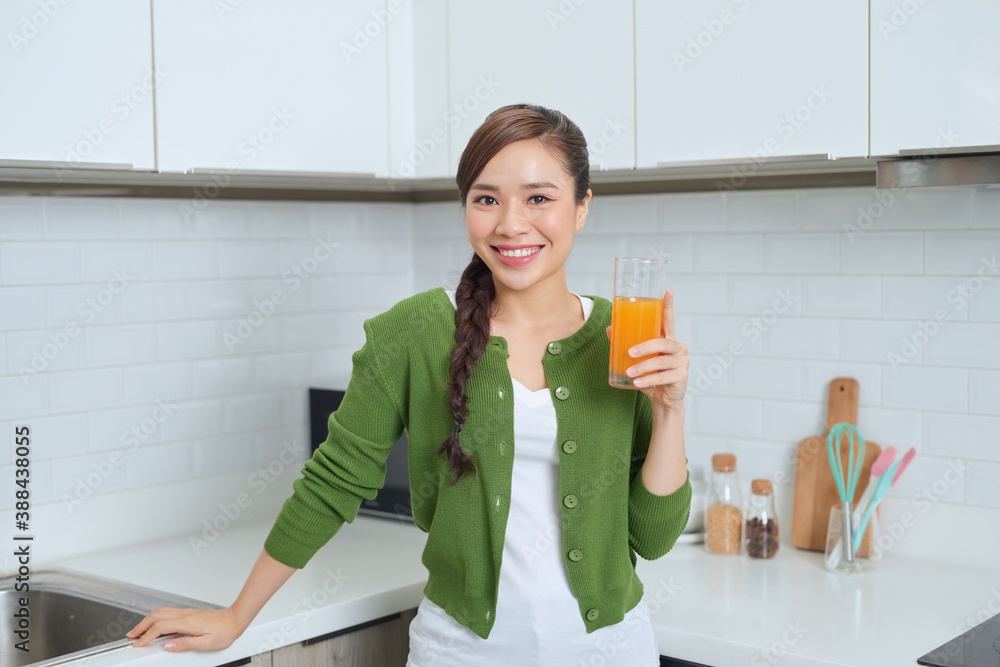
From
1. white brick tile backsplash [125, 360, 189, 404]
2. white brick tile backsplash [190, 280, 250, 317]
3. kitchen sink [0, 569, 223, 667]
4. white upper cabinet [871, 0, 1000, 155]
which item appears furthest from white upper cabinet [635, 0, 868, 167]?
kitchen sink [0, 569, 223, 667]

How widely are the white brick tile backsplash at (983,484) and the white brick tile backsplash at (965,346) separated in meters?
0.19

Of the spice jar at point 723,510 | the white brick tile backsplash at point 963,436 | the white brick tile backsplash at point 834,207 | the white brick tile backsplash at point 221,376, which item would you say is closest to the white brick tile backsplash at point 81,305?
the white brick tile backsplash at point 221,376

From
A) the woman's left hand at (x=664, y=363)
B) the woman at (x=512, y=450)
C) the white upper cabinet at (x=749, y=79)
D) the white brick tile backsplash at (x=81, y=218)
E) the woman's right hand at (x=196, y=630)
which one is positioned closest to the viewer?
the woman's left hand at (x=664, y=363)

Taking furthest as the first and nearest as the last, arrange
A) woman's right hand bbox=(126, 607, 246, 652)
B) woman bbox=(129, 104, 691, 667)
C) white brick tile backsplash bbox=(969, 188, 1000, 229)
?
white brick tile backsplash bbox=(969, 188, 1000, 229) < woman's right hand bbox=(126, 607, 246, 652) < woman bbox=(129, 104, 691, 667)

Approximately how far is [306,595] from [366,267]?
1063 millimetres

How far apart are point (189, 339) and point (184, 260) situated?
18cm

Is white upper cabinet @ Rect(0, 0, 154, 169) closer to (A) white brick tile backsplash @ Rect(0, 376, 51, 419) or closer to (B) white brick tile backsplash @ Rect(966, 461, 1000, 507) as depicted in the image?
(A) white brick tile backsplash @ Rect(0, 376, 51, 419)

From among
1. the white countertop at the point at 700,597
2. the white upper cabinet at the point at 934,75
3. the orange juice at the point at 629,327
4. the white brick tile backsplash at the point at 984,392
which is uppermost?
the white upper cabinet at the point at 934,75

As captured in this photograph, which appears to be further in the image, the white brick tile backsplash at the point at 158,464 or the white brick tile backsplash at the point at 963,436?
the white brick tile backsplash at the point at 158,464

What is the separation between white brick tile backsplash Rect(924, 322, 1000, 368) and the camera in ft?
6.17

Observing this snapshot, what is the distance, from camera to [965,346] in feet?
6.26

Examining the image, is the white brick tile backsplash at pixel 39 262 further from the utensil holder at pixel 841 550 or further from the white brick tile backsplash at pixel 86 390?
the utensil holder at pixel 841 550

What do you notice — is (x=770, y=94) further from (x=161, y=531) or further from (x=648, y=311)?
(x=161, y=531)

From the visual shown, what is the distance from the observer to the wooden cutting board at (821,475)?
6.65 ft
